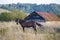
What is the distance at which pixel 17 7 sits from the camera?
5.40ft

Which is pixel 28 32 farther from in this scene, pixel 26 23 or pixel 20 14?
pixel 20 14

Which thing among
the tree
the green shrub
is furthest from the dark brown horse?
the green shrub

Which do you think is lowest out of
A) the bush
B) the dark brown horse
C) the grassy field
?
the grassy field

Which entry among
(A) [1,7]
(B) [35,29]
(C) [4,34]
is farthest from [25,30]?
(A) [1,7]

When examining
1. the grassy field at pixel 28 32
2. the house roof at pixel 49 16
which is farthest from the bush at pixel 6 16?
the house roof at pixel 49 16

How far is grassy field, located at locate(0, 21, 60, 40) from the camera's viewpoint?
1.58 metres

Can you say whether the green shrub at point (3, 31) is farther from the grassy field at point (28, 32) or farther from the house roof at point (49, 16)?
the house roof at point (49, 16)

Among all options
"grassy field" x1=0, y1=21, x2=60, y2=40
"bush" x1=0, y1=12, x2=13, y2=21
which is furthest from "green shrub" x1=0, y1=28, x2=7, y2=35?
"bush" x1=0, y1=12, x2=13, y2=21

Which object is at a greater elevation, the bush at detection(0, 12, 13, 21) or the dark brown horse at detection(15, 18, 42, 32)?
the bush at detection(0, 12, 13, 21)

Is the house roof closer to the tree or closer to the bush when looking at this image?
the tree

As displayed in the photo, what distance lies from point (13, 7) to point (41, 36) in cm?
45

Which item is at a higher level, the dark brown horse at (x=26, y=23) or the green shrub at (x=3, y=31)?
the dark brown horse at (x=26, y=23)

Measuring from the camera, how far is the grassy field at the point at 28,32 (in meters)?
1.58

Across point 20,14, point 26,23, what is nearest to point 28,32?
point 26,23
